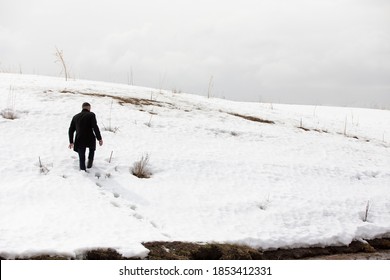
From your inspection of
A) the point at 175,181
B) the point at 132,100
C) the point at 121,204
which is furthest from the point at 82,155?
the point at 132,100

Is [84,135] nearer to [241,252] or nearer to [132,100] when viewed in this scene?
[241,252]

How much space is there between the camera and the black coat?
26.2 ft

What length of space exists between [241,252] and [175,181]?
2458 mm

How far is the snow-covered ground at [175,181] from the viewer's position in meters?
6.18

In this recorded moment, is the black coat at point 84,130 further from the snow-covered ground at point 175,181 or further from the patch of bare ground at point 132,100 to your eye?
the patch of bare ground at point 132,100

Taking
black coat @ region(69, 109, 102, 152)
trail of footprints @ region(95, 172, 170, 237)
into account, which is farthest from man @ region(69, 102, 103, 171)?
trail of footprints @ region(95, 172, 170, 237)

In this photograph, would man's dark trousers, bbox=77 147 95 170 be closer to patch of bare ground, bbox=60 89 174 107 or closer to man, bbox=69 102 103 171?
man, bbox=69 102 103 171

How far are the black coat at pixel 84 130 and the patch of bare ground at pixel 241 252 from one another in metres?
3.01

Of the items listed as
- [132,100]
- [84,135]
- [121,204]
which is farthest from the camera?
[132,100]

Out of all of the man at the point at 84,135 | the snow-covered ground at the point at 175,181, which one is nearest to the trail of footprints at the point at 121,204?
the snow-covered ground at the point at 175,181

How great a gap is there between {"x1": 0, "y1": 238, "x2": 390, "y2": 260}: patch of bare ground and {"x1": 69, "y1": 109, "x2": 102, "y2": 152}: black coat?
301 cm

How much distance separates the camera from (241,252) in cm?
602

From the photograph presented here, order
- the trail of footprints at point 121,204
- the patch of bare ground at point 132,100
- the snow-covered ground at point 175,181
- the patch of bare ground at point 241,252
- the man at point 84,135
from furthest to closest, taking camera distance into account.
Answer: the patch of bare ground at point 132,100
the man at point 84,135
the trail of footprints at point 121,204
the snow-covered ground at point 175,181
the patch of bare ground at point 241,252

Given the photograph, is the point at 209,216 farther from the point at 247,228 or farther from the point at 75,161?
the point at 75,161
